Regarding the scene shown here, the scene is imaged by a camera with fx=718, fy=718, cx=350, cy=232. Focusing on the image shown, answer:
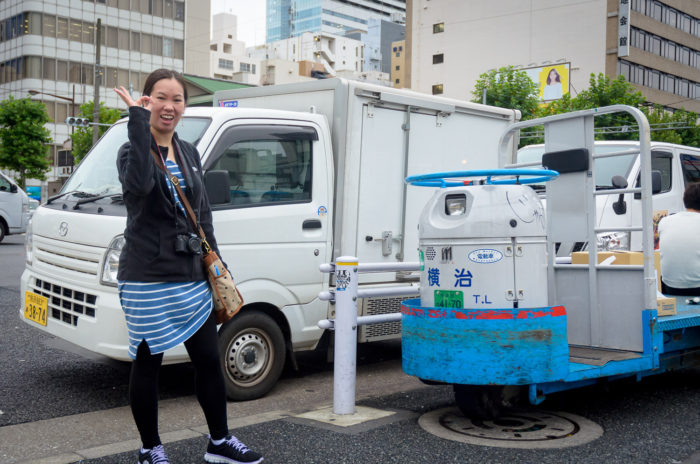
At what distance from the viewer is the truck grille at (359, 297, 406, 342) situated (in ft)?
19.6

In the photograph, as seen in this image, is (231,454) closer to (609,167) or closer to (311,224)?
(311,224)

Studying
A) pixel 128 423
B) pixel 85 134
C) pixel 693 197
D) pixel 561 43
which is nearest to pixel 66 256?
pixel 128 423

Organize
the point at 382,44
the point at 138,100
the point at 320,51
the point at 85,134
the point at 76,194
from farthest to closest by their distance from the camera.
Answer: the point at 382,44
the point at 320,51
the point at 85,134
the point at 76,194
the point at 138,100

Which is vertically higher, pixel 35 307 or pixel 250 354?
pixel 35 307

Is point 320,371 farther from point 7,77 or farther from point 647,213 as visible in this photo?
point 7,77

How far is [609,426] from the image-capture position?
15.1ft

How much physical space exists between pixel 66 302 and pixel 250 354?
53.7 inches

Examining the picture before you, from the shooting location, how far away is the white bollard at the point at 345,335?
4781mm

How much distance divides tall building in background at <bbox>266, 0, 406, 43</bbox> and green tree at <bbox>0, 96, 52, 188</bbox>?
12204 centimetres

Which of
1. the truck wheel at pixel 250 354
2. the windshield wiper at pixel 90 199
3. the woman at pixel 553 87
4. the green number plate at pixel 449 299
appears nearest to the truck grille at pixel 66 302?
the windshield wiper at pixel 90 199

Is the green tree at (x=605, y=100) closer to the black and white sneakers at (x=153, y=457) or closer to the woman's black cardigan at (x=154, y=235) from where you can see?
the woman's black cardigan at (x=154, y=235)

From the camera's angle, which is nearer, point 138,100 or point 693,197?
point 138,100

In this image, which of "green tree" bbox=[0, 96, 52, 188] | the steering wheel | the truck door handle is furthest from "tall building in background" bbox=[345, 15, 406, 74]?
the steering wheel

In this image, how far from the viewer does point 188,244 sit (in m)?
3.33
